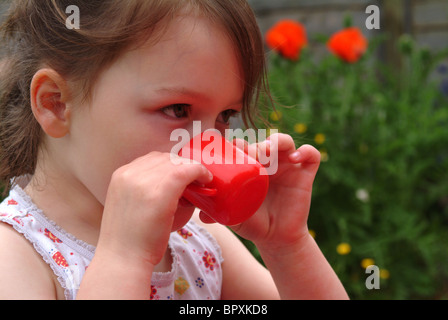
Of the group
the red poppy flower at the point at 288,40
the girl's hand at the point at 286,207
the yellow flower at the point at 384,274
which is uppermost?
the red poppy flower at the point at 288,40

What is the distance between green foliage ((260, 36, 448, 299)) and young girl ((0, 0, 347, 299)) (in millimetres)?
1014

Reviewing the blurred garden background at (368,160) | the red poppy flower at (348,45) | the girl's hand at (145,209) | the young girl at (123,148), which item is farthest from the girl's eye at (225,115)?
the red poppy flower at (348,45)

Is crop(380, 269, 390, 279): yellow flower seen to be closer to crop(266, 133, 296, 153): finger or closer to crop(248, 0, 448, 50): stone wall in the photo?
crop(266, 133, 296, 153): finger

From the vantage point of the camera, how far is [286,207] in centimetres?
147

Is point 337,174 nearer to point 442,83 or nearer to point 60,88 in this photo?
point 442,83

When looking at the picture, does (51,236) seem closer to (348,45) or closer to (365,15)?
(348,45)

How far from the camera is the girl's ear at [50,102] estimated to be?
4.28 feet

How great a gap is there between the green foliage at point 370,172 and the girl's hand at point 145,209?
139 centimetres

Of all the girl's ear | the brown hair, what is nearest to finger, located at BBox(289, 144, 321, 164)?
the brown hair

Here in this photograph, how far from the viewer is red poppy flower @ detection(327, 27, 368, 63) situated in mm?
2752

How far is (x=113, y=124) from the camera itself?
122cm

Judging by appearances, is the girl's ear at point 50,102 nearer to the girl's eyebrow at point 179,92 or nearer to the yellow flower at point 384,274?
the girl's eyebrow at point 179,92
